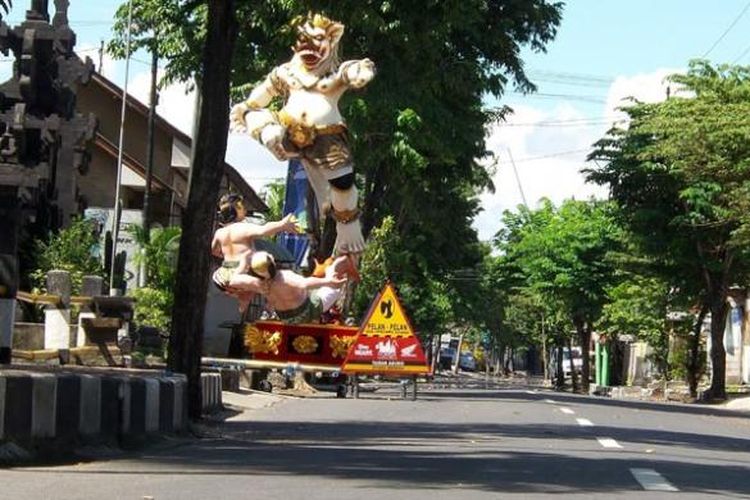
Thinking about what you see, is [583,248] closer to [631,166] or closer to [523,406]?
[631,166]

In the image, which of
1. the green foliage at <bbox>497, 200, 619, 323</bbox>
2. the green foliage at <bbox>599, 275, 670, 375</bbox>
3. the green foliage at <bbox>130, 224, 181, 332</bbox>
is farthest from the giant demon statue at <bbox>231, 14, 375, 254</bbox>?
the green foliage at <bbox>497, 200, 619, 323</bbox>

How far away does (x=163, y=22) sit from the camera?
27375 millimetres

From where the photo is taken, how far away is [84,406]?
12844 millimetres

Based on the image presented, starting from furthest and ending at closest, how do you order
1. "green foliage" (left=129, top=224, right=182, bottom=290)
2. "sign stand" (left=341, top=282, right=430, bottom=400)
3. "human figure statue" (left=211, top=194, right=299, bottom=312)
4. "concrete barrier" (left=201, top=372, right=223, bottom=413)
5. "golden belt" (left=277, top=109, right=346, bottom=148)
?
"green foliage" (left=129, top=224, right=182, bottom=290) < "human figure statue" (left=211, top=194, right=299, bottom=312) < "sign stand" (left=341, top=282, right=430, bottom=400) < "golden belt" (left=277, top=109, right=346, bottom=148) < "concrete barrier" (left=201, top=372, right=223, bottom=413)

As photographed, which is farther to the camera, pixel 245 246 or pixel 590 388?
pixel 590 388

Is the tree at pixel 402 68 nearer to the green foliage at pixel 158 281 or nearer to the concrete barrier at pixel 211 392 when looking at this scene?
the concrete barrier at pixel 211 392

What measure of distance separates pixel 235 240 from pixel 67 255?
3.03 metres

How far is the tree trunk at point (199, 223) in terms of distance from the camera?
55.2ft

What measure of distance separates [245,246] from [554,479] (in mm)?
15209

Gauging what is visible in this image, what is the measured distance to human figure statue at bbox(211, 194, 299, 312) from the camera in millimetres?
25891

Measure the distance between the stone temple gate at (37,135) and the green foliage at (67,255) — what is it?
640 mm

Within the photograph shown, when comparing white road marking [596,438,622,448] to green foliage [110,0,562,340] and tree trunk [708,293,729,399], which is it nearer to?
green foliage [110,0,562,340]

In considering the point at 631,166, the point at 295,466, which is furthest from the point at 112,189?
the point at 295,466

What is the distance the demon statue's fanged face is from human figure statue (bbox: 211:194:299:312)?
11.1 ft
